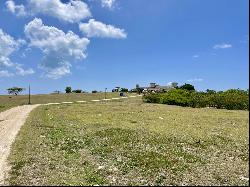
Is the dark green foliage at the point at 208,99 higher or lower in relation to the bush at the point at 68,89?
lower

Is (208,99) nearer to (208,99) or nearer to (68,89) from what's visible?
(208,99)

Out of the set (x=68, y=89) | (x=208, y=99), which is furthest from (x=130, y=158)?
(x=68, y=89)

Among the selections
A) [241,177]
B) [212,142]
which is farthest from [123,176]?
[212,142]

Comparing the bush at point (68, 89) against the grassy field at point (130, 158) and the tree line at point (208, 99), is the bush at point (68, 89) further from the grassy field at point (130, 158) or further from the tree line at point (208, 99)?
the grassy field at point (130, 158)

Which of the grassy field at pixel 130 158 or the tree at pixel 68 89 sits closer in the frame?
Result: the grassy field at pixel 130 158

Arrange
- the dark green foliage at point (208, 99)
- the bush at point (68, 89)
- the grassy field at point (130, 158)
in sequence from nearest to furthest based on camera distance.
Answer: the grassy field at point (130, 158) < the dark green foliage at point (208, 99) < the bush at point (68, 89)

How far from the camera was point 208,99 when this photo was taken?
87.7 meters

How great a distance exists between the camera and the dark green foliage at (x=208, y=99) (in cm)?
7888

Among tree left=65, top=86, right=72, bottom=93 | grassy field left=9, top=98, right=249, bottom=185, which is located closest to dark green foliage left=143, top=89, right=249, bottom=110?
grassy field left=9, top=98, right=249, bottom=185

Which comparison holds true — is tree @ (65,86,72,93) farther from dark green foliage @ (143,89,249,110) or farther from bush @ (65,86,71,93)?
dark green foliage @ (143,89,249,110)

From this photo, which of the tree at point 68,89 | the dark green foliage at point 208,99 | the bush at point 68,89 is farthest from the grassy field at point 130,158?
the bush at point 68,89

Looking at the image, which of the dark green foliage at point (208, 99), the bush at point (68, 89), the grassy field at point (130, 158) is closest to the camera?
the grassy field at point (130, 158)

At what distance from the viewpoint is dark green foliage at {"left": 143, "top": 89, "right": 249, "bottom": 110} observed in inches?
3105

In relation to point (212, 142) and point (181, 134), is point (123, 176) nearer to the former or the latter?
point (212, 142)
